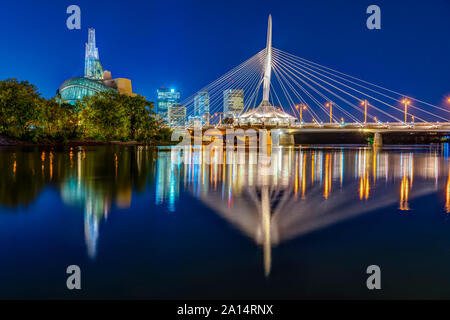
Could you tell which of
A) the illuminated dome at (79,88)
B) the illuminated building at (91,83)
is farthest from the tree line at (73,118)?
the illuminated dome at (79,88)

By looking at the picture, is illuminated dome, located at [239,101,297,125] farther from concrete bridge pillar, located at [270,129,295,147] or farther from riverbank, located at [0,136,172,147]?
riverbank, located at [0,136,172,147]

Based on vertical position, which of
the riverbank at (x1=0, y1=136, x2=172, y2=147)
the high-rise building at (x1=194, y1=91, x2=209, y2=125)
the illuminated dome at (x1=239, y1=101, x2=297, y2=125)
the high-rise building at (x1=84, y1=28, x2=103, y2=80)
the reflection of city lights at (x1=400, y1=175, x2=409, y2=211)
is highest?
the high-rise building at (x1=84, y1=28, x2=103, y2=80)

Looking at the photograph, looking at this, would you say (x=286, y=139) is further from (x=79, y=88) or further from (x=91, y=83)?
(x=79, y=88)

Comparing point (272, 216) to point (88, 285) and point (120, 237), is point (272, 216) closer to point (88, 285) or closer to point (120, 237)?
point (120, 237)

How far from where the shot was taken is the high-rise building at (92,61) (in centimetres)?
16962

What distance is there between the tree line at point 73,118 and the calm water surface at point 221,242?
144 feet

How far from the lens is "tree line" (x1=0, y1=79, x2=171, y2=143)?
52969 mm

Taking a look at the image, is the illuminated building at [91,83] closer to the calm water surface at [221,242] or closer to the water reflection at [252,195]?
the water reflection at [252,195]

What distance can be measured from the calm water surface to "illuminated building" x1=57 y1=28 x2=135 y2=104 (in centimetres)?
11668

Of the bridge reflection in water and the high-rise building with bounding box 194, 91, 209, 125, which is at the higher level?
the high-rise building with bounding box 194, 91, 209, 125

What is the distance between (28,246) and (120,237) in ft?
5.32

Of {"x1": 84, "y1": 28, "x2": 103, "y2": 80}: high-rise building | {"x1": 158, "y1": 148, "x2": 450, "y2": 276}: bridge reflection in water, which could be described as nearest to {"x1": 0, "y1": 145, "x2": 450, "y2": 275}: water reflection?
{"x1": 158, "y1": 148, "x2": 450, "y2": 276}: bridge reflection in water

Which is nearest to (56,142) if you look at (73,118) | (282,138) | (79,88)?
(73,118)
